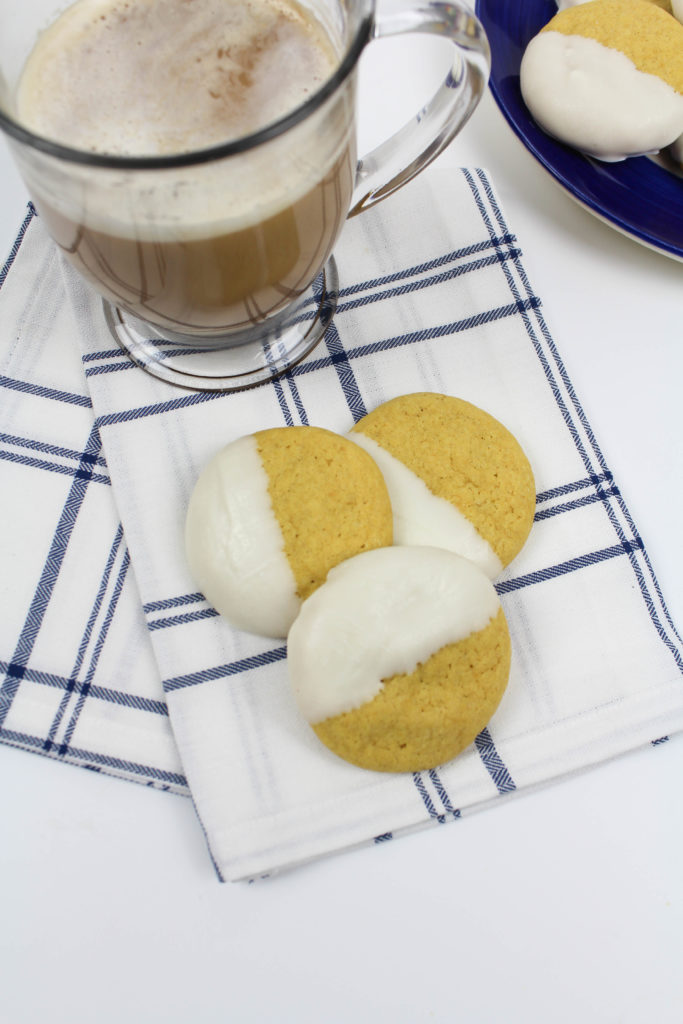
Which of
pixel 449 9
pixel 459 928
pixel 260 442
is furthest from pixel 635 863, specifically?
pixel 449 9

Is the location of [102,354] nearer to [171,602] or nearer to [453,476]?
[171,602]

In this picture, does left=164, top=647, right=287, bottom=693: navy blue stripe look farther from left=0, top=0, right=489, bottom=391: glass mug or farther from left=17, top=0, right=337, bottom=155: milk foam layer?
left=17, top=0, right=337, bottom=155: milk foam layer

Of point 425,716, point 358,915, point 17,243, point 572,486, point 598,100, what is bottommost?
point 358,915

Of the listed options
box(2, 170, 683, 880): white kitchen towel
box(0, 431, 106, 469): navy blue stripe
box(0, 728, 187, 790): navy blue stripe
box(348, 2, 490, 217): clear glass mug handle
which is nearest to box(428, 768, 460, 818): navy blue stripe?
box(2, 170, 683, 880): white kitchen towel

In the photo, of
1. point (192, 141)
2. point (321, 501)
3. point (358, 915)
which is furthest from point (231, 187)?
point (358, 915)

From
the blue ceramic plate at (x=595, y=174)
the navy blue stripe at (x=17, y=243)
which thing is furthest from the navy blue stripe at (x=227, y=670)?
the blue ceramic plate at (x=595, y=174)

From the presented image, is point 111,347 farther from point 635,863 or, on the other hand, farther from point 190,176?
point 635,863
